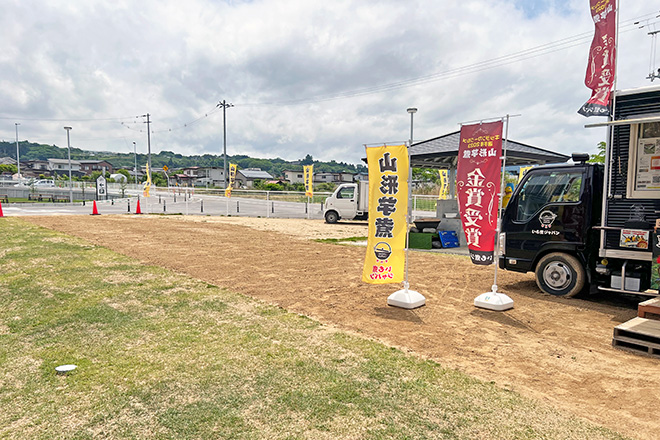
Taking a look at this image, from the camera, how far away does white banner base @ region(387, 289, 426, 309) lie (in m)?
5.84

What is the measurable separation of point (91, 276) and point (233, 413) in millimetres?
5701

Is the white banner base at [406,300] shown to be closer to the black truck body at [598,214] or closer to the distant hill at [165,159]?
the black truck body at [598,214]

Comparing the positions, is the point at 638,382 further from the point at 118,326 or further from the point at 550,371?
the point at 118,326

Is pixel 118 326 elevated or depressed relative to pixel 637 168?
depressed

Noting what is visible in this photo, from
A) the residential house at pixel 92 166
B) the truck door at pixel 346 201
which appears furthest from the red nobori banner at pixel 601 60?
the residential house at pixel 92 166

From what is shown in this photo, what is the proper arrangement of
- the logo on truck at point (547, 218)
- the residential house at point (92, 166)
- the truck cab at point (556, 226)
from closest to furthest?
the truck cab at point (556, 226) < the logo on truck at point (547, 218) < the residential house at point (92, 166)

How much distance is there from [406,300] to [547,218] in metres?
2.74

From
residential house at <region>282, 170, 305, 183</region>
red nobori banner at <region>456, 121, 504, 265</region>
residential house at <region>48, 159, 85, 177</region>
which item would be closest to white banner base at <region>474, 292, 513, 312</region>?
red nobori banner at <region>456, 121, 504, 265</region>

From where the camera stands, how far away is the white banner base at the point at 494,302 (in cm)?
577

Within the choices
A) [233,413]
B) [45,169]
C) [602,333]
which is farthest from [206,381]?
[45,169]

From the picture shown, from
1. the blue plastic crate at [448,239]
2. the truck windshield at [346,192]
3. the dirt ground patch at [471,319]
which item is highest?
the truck windshield at [346,192]

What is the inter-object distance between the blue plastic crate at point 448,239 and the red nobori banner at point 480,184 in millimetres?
6458

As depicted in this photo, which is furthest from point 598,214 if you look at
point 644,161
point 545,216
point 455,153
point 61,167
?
point 61,167

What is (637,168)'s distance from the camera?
5.61 metres
